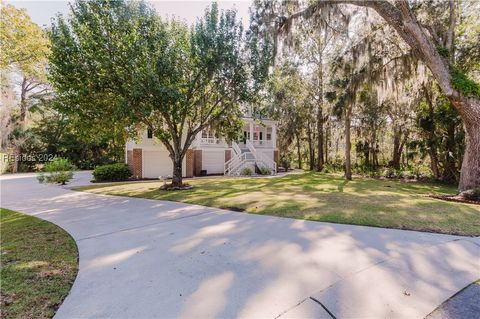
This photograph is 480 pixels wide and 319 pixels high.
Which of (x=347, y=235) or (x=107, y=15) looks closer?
(x=347, y=235)

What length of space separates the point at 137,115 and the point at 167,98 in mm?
1554

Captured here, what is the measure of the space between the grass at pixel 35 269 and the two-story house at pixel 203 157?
12.9 meters

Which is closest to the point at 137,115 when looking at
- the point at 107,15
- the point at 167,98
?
the point at 167,98

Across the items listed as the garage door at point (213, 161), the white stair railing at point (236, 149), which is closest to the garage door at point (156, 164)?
the garage door at point (213, 161)

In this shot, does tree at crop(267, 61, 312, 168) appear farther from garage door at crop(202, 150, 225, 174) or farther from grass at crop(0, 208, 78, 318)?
grass at crop(0, 208, 78, 318)

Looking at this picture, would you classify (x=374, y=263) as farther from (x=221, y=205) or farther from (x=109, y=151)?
(x=109, y=151)

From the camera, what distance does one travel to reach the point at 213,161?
20.8 meters

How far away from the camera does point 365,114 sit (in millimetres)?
20875

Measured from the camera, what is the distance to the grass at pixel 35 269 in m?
2.48

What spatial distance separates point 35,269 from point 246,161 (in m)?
17.4

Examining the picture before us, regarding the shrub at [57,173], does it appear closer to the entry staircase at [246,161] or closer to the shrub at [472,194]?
the entry staircase at [246,161]

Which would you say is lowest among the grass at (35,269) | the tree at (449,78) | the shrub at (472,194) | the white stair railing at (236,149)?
the grass at (35,269)

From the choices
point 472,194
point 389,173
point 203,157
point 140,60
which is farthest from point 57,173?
point 389,173

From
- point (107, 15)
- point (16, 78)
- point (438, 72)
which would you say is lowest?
point (438, 72)
